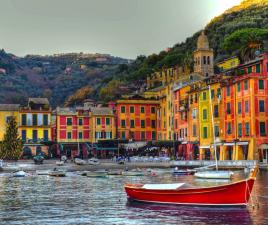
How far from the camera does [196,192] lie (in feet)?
115

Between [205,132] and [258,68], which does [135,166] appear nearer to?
[205,132]

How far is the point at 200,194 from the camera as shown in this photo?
34969 mm

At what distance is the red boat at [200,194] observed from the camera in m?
33.9

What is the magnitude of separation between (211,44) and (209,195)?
130 meters

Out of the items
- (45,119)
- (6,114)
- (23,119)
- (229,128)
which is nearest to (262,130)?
(229,128)

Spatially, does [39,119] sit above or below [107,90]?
below

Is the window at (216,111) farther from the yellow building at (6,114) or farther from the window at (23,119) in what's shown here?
the yellow building at (6,114)

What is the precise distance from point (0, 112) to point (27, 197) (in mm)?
75875

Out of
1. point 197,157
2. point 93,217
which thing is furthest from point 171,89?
point 93,217

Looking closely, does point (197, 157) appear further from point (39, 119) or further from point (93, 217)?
point (93, 217)

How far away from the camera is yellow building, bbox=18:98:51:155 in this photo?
115 meters

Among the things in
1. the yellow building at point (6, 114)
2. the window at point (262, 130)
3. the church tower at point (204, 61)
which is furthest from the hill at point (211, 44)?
the window at point (262, 130)

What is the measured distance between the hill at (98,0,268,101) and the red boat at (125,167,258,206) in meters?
104

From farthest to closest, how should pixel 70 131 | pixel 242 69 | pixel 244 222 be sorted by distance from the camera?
pixel 70 131
pixel 242 69
pixel 244 222
